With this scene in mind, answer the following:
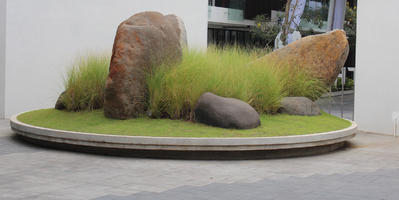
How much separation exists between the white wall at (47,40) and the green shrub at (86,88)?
3395 millimetres

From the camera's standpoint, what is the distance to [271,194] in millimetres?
5520

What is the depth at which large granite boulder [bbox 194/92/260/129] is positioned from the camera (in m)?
8.34

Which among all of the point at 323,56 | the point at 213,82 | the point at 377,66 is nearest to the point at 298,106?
the point at 323,56

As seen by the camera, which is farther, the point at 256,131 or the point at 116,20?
the point at 116,20

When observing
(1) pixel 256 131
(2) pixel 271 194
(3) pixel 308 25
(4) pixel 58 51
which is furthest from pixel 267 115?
(3) pixel 308 25

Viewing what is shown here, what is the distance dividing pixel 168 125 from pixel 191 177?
2.20m

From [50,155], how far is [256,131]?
3330mm

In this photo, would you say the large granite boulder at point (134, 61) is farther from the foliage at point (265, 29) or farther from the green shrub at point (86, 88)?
the foliage at point (265, 29)

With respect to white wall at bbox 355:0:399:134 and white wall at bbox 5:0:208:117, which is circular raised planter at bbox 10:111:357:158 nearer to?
white wall at bbox 355:0:399:134

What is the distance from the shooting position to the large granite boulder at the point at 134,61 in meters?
8.91

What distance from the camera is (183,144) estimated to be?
296 inches

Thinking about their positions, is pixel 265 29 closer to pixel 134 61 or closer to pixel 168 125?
pixel 134 61

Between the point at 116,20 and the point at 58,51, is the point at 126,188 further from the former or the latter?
the point at 116,20

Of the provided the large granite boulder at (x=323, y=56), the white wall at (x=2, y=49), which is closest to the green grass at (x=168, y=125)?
the large granite boulder at (x=323, y=56)
